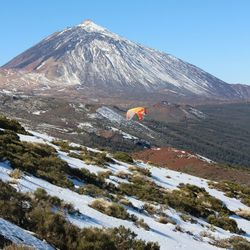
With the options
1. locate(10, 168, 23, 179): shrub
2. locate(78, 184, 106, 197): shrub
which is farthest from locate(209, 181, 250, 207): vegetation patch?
locate(10, 168, 23, 179): shrub

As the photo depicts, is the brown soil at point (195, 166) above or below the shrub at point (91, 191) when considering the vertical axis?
above

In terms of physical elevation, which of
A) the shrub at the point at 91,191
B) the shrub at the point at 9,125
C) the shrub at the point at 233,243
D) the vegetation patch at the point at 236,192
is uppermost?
the shrub at the point at 9,125

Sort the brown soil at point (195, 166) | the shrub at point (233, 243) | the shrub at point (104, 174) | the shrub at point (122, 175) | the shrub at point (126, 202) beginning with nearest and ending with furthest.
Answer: the shrub at point (233, 243) → the shrub at point (126, 202) → the shrub at point (104, 174) → the shrub at point (122, 175) → the brown soil at point (195, 166)

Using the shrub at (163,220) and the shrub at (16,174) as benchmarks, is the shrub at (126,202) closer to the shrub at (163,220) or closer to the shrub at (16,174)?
the shrub at (163,220)

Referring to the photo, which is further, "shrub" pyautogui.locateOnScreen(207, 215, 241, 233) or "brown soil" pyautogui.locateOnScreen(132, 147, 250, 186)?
"brown soil" pyautogui.locateOnScreen(132, 147, 250, 186)

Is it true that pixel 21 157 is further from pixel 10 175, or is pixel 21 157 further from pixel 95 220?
pixel 95 220

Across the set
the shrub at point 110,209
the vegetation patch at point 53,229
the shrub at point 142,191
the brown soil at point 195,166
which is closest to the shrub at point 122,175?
the shrub at point 142,191

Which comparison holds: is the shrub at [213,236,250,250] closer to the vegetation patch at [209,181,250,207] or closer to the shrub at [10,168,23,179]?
the shrub at [10,168,23,179]

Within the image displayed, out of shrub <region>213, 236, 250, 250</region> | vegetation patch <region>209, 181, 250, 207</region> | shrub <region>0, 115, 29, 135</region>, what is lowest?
shrub <region>213, 236, 250, 250</region>

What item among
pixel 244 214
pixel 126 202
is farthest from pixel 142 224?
pixel 244 214
